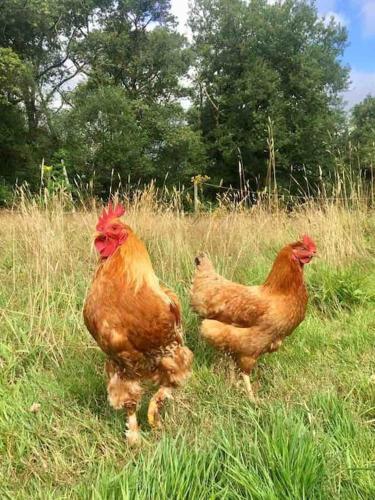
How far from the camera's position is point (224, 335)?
10.7 ft

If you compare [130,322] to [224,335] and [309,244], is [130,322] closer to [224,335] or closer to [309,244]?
[224,335]

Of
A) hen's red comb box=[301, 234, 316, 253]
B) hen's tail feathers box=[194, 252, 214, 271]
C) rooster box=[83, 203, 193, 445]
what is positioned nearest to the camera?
rooster box=[83, 203, 193, 445]

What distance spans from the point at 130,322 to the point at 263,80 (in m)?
26.0

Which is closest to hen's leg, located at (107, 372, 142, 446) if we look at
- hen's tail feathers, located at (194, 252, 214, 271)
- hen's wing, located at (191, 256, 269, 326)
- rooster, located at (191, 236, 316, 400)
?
rooster, located at (191, 236, 316, 400)

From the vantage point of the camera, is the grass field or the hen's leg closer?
the grass field

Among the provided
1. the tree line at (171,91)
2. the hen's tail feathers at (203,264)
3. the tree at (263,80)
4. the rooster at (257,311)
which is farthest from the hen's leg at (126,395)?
the tree at (263,80)

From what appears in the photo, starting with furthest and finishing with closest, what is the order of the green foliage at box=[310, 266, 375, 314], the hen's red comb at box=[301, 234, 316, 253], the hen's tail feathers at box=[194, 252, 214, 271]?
the green foliage at box=[310, 266, 375, 314], the hen's tail feathers at box=[194, 252, 214, 271], the hen's red comb at box=[301, 234, 316, 253]

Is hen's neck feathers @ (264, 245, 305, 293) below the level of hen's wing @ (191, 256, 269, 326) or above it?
above

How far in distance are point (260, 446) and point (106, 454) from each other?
816mm

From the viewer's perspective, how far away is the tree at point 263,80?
25.9 m

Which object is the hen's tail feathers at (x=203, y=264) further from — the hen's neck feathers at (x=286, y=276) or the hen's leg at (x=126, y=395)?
the hen's leg at (x=126, y=395)

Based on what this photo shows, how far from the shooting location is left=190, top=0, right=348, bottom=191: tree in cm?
2588

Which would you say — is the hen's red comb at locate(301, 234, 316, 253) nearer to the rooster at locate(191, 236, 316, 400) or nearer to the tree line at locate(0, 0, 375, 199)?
the rooster at locate(191, 236, 316, 400)

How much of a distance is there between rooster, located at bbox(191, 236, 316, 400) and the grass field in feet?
0.63
